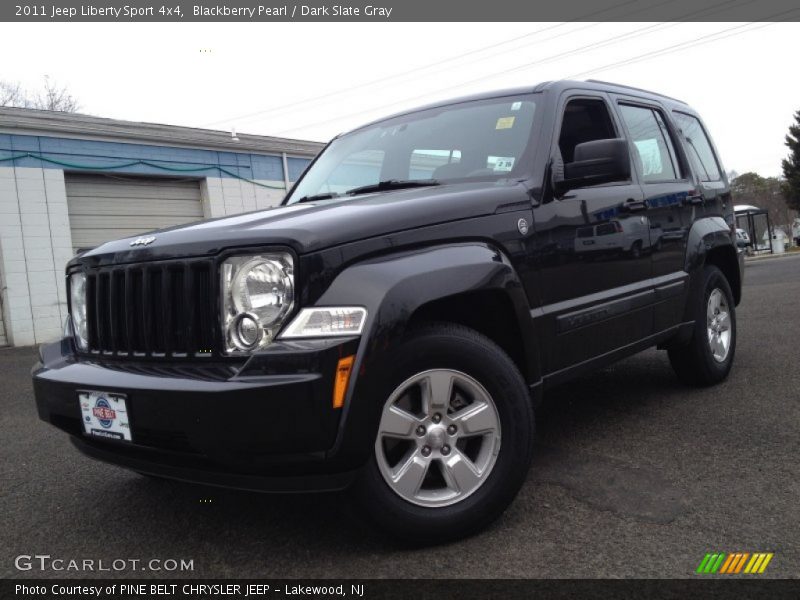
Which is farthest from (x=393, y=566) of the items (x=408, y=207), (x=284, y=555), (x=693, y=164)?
(x=693, y=164)

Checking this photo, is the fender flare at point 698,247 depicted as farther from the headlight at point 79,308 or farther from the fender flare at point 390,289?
the headlight at point 79,308

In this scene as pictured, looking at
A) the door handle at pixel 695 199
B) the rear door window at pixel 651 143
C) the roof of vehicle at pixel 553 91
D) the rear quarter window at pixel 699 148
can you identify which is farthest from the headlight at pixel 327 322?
the rear quarter window at pixel 699 148

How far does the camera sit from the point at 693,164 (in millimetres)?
4566

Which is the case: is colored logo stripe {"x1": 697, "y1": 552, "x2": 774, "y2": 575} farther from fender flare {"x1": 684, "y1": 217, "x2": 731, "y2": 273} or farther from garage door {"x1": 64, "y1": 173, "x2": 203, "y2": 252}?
garage door {"x1": 64, "y1": 173, "x2": 203, "y2": 252}

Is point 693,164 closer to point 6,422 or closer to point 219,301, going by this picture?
point 219,301

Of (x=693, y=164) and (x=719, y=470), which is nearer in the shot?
(x=719, y=470)

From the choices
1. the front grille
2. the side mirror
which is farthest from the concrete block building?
the side mirror

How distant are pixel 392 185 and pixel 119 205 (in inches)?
410

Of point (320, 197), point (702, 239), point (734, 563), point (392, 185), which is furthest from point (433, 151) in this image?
point (734, 563)

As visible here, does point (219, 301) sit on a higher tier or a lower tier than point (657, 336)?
higher

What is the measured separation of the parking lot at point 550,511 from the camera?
2334mm

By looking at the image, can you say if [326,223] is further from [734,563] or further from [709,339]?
[709,339]

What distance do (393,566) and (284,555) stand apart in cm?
42

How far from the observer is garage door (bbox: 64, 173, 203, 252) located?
467 inches
